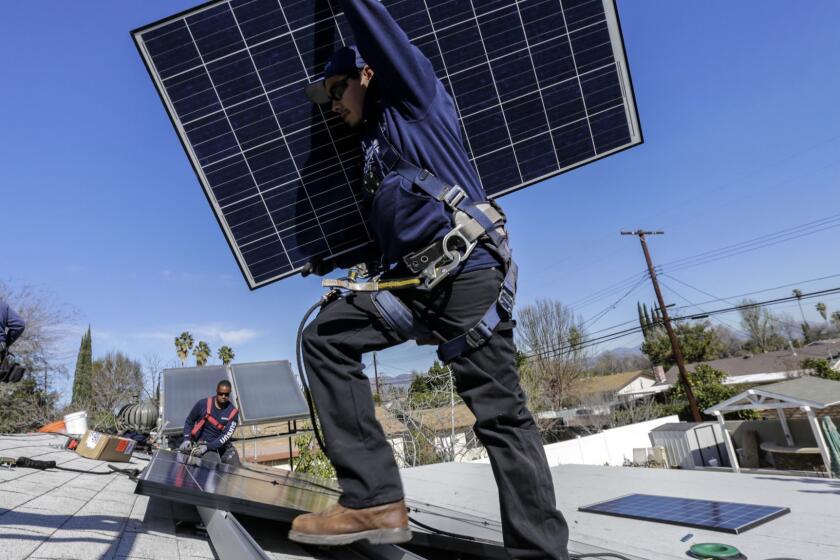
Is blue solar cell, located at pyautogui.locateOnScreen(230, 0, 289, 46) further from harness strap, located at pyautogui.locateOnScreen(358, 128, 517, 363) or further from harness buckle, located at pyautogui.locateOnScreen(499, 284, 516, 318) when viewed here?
harness buckle, located at pyautogui.locateOnScreen(499, 284, 516, 318)

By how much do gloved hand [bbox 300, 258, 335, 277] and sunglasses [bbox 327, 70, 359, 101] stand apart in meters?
0.84

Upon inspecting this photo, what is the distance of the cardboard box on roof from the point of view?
8.02 metres

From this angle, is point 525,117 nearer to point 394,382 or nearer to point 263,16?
point 263,16

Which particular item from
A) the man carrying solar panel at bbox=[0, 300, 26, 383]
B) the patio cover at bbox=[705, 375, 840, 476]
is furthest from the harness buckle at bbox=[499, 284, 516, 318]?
the patio cover at bbox=[705, 375, 840, 476]

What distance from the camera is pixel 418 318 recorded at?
193 centimetres

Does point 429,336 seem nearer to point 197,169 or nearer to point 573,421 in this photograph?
point 197,169

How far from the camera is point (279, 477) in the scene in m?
4.05

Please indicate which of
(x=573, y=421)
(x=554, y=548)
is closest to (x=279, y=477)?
(x=554, y=548)

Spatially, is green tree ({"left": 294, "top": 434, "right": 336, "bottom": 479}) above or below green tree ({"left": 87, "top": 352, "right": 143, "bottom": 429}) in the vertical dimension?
below

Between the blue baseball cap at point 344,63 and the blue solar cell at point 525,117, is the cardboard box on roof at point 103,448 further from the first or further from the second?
the blue baseball cap at point 344,63

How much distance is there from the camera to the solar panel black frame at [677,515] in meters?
2.81

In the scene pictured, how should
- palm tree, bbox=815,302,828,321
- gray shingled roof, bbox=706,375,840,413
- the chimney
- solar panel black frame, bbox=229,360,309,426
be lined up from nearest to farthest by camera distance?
solar panel black frame, bbox=229,360,309,426, gray shingled roof, bbox=706,375,840,413, the chimney, palm tree, bbox=815,302,828,321

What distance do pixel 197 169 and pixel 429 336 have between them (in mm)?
2101

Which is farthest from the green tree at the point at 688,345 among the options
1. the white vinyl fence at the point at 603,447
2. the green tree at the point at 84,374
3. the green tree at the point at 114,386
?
the green tree at the point at 84,374
